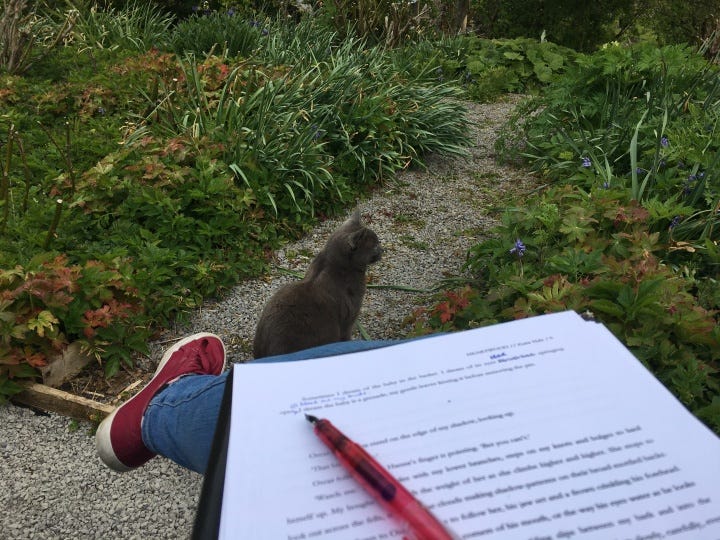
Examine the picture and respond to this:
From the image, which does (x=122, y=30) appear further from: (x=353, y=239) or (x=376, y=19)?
(x=353, y=239)

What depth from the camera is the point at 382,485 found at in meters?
0.87

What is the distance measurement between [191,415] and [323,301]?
1109mm

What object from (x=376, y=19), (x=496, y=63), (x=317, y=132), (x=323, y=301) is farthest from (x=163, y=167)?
(x=496, y=63)

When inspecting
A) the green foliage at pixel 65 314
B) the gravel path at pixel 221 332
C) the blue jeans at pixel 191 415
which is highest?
the blue jeans at pixel 191 415

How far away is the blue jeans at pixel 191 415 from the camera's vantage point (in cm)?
149

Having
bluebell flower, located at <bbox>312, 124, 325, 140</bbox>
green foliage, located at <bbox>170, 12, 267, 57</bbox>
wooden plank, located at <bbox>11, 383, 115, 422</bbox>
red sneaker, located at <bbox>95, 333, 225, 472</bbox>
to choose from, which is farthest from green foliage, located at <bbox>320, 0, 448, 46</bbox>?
red sneaker, located at <bbox>95, 333, 225, 472</bbox>

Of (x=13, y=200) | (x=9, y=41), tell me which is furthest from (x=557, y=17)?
(x=13, y=200)

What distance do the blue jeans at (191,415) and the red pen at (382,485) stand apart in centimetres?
47

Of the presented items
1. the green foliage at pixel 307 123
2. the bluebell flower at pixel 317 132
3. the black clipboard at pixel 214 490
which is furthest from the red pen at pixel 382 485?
the bluebell flower at pixel 317 132

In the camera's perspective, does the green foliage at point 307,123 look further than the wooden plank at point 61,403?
Yes

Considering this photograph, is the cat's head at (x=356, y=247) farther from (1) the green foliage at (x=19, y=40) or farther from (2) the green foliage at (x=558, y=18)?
(2) the green foliage at (x=558, y=18)

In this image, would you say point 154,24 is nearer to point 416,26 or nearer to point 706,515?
point 416,26

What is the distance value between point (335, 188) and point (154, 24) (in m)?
3.54

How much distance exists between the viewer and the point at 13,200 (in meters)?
3.28
